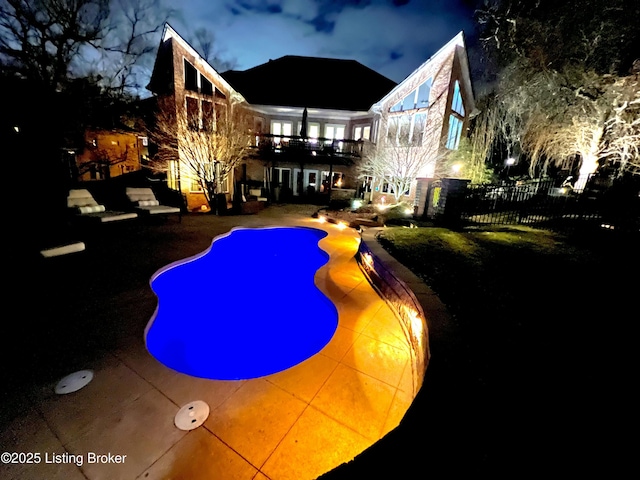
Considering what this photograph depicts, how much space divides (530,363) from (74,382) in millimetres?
4784

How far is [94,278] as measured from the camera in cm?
500

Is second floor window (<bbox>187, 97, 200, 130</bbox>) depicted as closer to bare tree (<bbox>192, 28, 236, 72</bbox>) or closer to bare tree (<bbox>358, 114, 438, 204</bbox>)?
bare tree (<bbox>358, 114, 438, 204</bbox>)

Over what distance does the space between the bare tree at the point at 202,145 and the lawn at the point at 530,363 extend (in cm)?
1072

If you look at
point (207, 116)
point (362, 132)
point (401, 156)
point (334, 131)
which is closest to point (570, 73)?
point (401, 156)

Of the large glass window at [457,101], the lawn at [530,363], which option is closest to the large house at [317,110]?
the large glass window at [457,101]

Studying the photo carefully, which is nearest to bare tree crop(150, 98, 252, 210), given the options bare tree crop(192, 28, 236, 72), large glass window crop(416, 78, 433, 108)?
large glass window crop(416, 78, 433, 108)

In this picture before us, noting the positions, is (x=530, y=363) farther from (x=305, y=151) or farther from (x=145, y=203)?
(x=305, y=151)

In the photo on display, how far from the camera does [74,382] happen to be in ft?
9.22

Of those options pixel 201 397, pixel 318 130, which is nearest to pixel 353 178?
pixel 318 130

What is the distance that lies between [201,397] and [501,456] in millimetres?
2700

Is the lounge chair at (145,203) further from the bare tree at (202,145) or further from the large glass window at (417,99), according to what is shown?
the large glass window at (417,99)

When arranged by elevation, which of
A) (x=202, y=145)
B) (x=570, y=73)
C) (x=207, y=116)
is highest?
(x=570, y=73)

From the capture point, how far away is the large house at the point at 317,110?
13.2 metres

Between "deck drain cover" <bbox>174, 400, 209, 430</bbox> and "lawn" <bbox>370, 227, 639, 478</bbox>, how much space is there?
2113 millimetres
